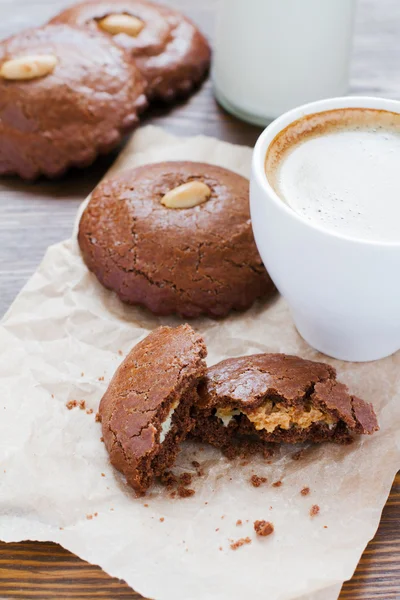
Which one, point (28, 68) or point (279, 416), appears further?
point (28, 68)

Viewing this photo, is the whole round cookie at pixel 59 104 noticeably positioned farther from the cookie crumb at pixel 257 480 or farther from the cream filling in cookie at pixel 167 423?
the cookie crumb at pixel 257 480

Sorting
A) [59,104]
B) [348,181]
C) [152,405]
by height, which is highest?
[348,181]

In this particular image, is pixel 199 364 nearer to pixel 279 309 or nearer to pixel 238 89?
pixel 279 309

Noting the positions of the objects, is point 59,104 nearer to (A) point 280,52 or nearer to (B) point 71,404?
(A) point 280,52

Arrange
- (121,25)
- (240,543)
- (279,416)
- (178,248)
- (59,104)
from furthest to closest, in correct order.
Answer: (121,25), (59,104), (178,248), (279,416), (240,543)

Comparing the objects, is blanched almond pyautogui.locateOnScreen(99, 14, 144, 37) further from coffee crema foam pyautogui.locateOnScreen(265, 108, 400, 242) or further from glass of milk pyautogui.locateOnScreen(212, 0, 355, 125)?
coffee crema foam pyautogui.locateOnScreen(265, 108, 400, 242)

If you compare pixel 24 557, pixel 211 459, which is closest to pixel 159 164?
pixel 211 459

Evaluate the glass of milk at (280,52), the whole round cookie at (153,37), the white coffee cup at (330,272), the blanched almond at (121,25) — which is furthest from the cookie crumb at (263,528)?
the blanched almond at (121,25)

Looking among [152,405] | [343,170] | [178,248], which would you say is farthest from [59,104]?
[152,405]
